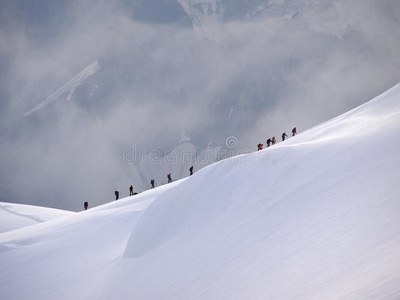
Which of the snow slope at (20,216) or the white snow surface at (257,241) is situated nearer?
the white snow surface at (257,241)

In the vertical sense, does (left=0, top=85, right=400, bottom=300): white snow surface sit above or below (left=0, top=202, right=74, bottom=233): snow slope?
below

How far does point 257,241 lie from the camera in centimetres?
760

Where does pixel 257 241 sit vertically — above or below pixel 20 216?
below

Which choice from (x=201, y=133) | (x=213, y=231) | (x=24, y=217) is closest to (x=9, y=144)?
(x=201, y=133)

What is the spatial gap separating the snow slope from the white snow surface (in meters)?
10.3

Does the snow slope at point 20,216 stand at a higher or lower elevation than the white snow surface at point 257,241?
higher

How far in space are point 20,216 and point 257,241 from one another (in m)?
24.0

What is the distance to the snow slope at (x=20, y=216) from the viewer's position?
24.0 m

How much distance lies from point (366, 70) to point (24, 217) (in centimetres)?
19239

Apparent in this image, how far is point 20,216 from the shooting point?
26.2m

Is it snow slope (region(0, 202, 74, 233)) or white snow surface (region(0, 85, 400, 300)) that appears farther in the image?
snow slope (region(0, 202, 74, 233))

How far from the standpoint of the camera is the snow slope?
2403 cm

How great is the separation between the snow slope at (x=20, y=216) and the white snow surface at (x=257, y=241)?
33.7ft

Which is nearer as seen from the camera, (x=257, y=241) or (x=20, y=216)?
(x=257, y=241)
